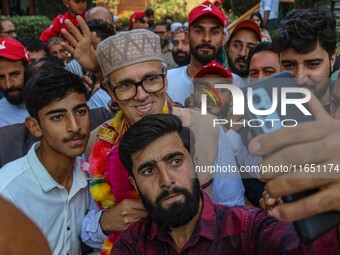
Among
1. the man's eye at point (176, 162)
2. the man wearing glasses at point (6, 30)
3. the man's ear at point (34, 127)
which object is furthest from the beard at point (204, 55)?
the man wearing glasses at point (6, 30)

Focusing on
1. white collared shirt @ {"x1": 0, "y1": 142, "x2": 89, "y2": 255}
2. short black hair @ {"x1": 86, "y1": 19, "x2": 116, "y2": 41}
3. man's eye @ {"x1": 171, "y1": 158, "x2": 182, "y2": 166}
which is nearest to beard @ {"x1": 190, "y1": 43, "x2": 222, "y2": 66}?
short black hair @ {"x1": 86, "y1": 19, "x2": 116, "y2": 41}

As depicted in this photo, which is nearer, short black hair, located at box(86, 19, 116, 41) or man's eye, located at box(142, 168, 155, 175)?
man's eye, located at box(142, 168, 155, 175)

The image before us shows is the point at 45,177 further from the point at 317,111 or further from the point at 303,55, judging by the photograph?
the point at 317,111

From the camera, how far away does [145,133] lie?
6.75ft

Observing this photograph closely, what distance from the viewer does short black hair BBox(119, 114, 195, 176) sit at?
205cm

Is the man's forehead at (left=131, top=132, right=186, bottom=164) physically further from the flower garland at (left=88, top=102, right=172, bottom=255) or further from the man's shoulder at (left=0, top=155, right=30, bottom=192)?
the man's shoulder at (left=0, top=155, right=30, bottom=192)

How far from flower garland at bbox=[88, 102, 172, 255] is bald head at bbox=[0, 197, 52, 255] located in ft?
4.05

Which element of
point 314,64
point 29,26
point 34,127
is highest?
point 314,64

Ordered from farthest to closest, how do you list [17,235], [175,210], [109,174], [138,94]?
[138,94] < [109,174] < [175,210] < [17,235]

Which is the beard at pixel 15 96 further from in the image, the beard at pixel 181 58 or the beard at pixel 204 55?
the beard at pixel 181 58

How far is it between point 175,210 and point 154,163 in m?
0.22

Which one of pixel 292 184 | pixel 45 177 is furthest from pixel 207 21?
pixel 292 184

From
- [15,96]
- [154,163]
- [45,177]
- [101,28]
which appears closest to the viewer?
[154,163]

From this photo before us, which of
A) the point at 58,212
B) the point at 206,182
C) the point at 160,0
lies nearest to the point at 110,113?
the point at 58,212
